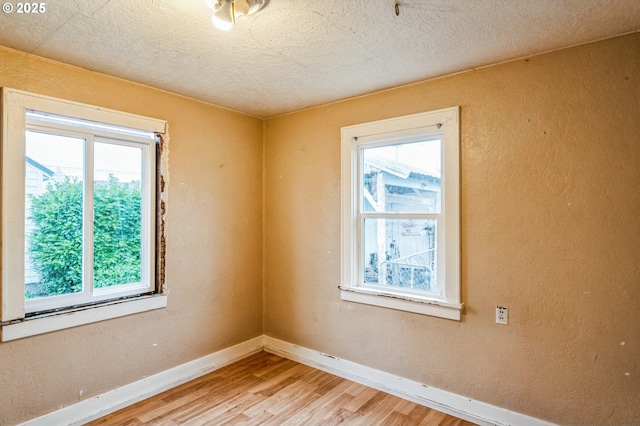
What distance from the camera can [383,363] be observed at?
2809mm

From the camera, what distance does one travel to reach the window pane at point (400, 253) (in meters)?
2.66

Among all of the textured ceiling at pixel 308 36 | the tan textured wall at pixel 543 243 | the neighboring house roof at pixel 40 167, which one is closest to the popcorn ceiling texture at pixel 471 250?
the tan textured wall at pixel 543 243

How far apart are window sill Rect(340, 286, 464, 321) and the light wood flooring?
0.68 meters

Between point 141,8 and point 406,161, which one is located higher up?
point 141,8

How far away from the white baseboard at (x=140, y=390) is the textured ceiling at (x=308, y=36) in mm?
2235

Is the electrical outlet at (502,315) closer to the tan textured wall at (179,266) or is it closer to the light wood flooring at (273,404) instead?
the light wood flooring at (273,404)

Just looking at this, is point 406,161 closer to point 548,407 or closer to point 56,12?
point 548,407

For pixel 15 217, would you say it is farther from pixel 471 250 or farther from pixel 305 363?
pixel 471 250

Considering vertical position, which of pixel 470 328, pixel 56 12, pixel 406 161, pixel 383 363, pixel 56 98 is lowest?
pixel 383 363

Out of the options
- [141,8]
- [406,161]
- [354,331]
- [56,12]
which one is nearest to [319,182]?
[406,161]

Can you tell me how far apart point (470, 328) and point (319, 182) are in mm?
1686

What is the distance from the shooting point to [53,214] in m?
2.31

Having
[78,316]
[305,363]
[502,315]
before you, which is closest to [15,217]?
[78,316]

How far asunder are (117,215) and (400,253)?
7.14 ft
